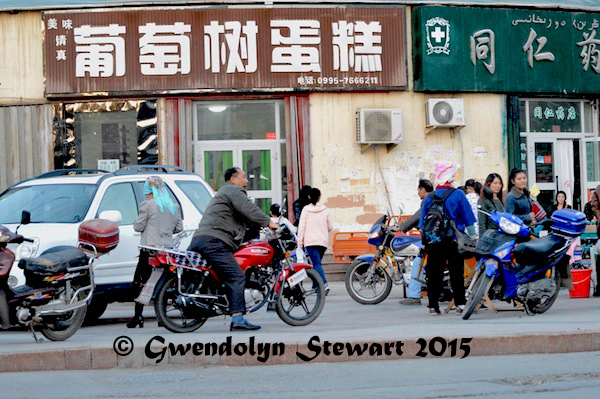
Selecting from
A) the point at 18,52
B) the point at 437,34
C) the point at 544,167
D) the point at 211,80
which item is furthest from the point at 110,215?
the point at 544,167

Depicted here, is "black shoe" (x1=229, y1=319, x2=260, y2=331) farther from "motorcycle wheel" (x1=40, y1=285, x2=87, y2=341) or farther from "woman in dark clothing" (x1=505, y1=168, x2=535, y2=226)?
"woman in dark clothing" (x1=505, y1=168, x2=535, y2=226)

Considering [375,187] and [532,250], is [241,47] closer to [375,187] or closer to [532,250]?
[375,187]

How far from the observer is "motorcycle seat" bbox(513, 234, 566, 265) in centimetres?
1297

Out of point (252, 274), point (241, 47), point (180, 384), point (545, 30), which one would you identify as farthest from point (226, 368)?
point (545, 30)

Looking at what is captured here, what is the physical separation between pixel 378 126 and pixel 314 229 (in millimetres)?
5024

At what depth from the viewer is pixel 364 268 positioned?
1627 centimetres

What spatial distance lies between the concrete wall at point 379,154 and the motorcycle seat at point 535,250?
8961 millimetres

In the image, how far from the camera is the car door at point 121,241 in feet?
44.3

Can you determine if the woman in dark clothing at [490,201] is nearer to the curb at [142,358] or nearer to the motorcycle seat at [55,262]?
the curb at [142,358]

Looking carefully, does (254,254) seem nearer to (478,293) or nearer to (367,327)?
(367,327)

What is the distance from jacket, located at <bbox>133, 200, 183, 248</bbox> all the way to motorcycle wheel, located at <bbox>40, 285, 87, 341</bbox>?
1856 millimetres

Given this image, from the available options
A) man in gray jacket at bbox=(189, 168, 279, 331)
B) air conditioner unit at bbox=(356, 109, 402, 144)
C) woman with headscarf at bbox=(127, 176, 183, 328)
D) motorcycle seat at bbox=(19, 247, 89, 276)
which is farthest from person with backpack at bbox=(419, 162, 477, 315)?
air conditioner unit at bbox=(356, 109, 402, 144)

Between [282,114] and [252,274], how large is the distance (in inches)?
414

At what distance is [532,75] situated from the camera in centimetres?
2308
